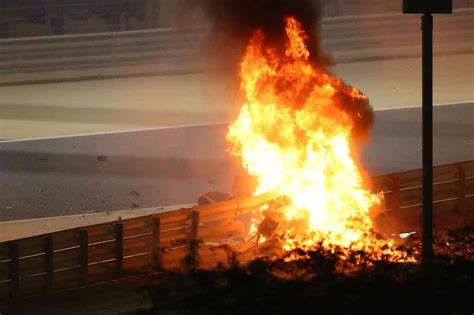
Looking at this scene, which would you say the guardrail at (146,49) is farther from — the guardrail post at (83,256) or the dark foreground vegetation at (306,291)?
the dark foreground vegetation at (306,291)

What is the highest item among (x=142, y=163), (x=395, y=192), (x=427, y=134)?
(x=427, y=134)

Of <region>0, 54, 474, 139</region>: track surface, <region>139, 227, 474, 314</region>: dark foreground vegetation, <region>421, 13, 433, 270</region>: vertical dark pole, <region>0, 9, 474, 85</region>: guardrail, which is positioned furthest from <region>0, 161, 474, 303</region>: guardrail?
<region>0, 9, 474, 85</region>: guardrail

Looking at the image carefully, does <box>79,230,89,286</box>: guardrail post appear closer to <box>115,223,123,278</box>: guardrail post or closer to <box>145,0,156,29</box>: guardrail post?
<box>115,223,123,278</box>: guardrail post

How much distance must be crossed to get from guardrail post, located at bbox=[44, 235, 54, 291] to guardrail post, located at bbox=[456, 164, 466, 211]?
5344mm

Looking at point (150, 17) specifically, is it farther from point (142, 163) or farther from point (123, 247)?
point (123, 247)

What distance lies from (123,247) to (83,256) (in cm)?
45

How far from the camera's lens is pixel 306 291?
7387 mm

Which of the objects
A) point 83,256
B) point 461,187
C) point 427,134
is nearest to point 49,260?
point 83,256

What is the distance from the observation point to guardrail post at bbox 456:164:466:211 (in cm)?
1339

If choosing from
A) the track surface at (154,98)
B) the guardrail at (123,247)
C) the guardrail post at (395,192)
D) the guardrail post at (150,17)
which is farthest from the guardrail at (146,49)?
the guardrail at (123,247)

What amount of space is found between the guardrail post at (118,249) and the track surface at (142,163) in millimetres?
3135

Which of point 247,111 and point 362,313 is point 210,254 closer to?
point 247,111

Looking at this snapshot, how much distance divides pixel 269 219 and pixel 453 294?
13.5 feet

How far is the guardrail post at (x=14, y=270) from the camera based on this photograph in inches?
395
